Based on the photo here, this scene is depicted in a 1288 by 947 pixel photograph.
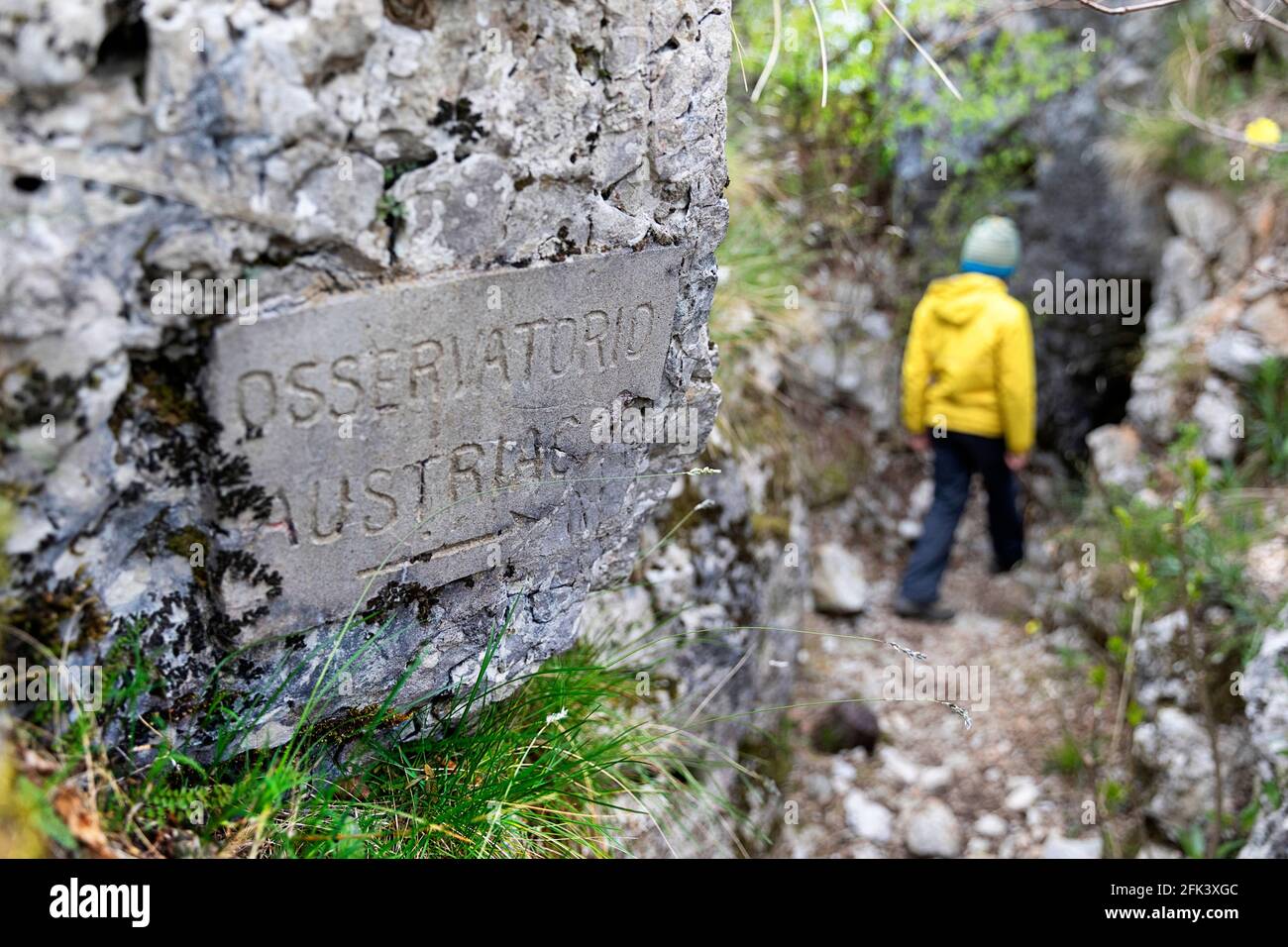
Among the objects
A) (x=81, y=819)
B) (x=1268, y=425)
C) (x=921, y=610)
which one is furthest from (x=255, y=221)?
(x=1268, y=425)

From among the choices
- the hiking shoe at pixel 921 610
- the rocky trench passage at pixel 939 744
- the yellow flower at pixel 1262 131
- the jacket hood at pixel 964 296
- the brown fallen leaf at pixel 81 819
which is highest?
the yellow flower at pixel 1262 131

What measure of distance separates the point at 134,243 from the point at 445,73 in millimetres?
608

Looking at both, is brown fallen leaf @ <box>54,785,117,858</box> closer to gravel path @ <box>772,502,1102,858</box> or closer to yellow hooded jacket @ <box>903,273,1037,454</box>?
gravel path @ <box>772,502,1102,858</box>

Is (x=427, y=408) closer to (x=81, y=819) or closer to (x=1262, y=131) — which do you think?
(x=81, y=819)

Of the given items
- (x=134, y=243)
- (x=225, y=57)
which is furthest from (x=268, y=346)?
(x=225, y=57)

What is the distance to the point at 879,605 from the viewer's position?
5.61m

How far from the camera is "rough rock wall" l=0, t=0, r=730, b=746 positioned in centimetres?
160

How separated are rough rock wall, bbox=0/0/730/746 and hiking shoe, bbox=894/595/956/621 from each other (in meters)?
3.36

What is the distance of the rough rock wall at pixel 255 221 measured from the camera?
160cm

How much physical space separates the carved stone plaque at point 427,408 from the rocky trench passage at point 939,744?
157 cm

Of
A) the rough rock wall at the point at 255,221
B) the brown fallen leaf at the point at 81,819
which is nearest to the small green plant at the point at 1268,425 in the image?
the rough rock wall at the point at 255,221

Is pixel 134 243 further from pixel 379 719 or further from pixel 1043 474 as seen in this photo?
pixel 1043 474

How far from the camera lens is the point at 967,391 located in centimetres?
516

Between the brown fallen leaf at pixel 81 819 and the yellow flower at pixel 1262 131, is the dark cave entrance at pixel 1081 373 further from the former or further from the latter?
the brown fallen leaf at pixel 81 819
